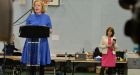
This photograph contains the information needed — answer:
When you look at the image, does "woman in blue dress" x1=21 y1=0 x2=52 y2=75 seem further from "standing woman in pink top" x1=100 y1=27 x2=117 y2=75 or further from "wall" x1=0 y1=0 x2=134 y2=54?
"wall" x1=0 y1=0 x2=134 y2=54

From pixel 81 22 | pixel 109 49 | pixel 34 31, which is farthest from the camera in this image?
pixel 81 22

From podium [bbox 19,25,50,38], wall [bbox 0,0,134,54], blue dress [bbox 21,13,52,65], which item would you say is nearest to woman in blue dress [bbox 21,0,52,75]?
blue dress [bbox 21,13,52,65]

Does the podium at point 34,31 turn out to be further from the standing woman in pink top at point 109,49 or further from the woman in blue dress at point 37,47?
the standing woman in pink top at point 109,49

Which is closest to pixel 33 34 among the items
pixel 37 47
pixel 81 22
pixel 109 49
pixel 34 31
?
pixel 34 31

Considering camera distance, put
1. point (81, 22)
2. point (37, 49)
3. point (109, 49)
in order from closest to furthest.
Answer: point (37, 49) < point (109, 49) < point (81, 22)

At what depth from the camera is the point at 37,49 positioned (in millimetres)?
6855

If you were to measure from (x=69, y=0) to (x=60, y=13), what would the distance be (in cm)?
57

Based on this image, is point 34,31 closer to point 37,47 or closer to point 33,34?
point 33,34

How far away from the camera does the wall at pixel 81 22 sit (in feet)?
42.6

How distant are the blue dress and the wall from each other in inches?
230

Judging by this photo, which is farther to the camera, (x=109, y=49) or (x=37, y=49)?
(x=109, y=49)

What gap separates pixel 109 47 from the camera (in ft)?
28.5

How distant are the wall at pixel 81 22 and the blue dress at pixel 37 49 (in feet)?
19.2

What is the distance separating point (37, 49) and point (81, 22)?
21.0 feet
